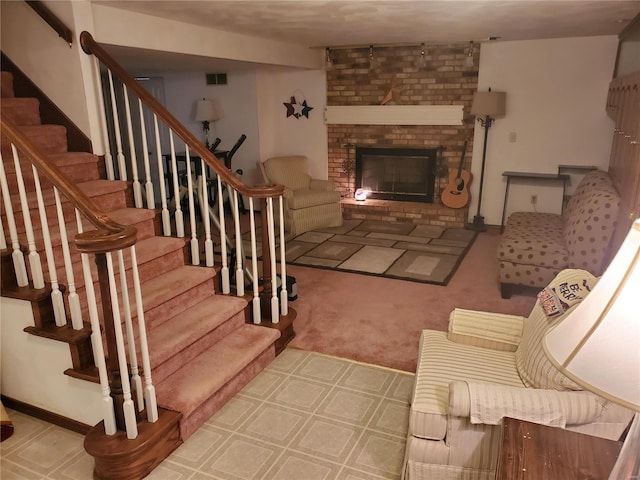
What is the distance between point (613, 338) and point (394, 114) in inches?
216

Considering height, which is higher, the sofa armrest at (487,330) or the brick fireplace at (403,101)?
the brick fireplace at (403,101)

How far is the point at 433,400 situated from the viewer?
6.29 ft

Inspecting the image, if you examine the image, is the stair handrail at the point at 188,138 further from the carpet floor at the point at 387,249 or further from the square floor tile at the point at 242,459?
the carpet floor at the point at 387,249

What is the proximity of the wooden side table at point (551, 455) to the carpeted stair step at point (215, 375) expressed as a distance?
1.49 metres

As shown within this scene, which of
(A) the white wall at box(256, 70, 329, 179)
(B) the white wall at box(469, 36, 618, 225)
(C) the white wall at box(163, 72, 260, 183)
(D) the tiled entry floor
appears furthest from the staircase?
(B) the white wall at box(469, 36, 618, 225)

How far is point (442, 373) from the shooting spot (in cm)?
212

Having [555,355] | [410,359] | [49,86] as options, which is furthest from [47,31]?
[555,355]

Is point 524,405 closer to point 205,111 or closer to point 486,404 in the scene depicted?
point 486,404

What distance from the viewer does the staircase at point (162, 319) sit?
2240mm

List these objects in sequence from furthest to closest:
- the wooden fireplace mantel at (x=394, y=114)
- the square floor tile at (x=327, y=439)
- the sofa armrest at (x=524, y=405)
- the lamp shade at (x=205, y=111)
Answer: the lamp shade at (x=205, y=111) < the wooden fireplace mantel at (x=394, y=114) < the square floor tile at (x=327, y=439) < the sofa armrest at (x=524, y=405)

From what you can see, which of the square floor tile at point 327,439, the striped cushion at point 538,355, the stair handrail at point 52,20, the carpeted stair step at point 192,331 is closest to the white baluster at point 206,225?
the carpeted stair step at point 192,331

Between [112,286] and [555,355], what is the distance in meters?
1.61

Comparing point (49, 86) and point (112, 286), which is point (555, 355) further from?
point (49, 86)

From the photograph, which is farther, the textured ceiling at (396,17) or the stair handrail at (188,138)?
the textured ceiling at (396,17)
